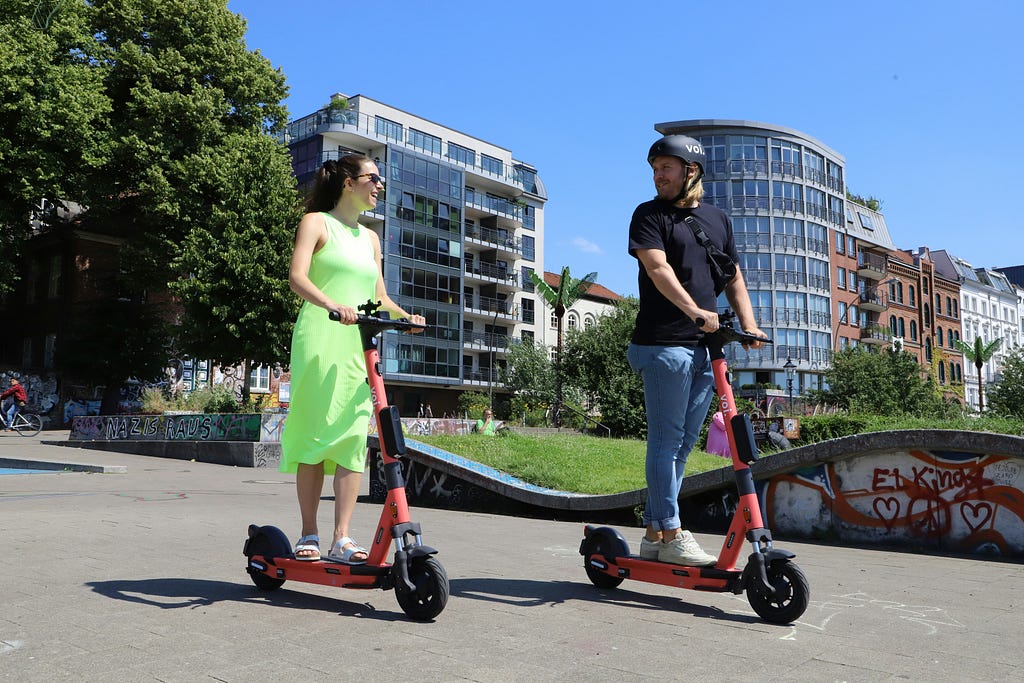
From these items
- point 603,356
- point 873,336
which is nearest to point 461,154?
point 603,356

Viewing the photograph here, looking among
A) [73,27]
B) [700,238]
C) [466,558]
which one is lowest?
[466,558]

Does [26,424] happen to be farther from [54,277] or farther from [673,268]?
[673,268]

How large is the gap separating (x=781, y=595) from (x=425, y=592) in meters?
1.50

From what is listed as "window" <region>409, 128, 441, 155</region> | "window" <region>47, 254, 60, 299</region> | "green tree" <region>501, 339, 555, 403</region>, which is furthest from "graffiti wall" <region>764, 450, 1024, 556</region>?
"window" <region>409, 128, 441, 155</region>

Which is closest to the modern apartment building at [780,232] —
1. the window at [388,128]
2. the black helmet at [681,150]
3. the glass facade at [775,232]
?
the glass facade at [775,232]

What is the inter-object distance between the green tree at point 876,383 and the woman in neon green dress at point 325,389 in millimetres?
35428

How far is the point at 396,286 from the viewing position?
181 ft

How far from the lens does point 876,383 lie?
3950 centimetres

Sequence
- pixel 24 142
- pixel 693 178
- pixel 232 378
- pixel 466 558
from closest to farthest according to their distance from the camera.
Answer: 1. pixel 693 178
2. pixel 466 558
3. pixel 24 142
4. pixel 232 378

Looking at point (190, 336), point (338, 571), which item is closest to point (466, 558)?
point (338, 571)

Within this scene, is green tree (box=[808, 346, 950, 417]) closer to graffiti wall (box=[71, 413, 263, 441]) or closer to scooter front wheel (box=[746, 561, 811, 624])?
graffiti wall (box=[71, 413, 263, 441])

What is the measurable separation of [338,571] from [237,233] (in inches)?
1098

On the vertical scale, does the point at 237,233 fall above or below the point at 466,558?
above

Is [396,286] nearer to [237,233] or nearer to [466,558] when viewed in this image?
[237,233]
